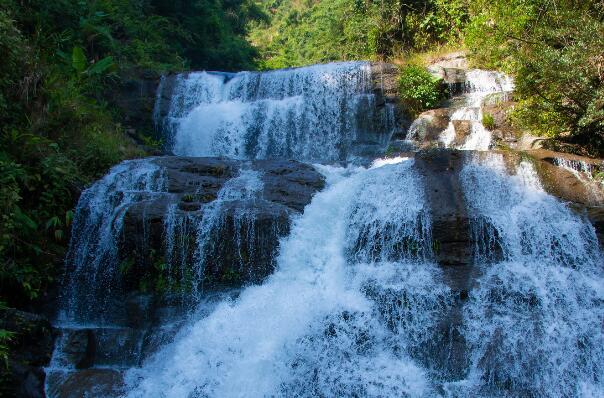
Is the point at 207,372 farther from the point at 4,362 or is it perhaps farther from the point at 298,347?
the point at 4,362

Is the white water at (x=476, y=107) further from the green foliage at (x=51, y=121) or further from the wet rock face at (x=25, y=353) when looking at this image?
the wet rock face at (x=25, y=353)

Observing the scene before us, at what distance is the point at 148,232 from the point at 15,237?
1949mm

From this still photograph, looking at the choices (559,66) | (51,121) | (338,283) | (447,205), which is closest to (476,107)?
(559,66)

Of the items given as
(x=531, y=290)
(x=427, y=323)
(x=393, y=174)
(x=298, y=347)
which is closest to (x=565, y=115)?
(x=393, y=174)

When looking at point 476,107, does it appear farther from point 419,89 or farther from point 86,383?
point 86,383

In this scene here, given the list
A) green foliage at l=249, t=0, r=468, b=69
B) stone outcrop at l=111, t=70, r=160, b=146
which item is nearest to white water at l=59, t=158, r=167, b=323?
stone outcrop at l=111, t=70, r=160, b=146

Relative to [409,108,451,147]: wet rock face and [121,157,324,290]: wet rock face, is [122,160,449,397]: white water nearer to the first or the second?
[121,157,324,290]: wet rock face

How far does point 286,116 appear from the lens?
13.1m

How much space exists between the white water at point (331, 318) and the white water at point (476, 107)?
284 cm

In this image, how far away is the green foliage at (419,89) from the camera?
12.5 m

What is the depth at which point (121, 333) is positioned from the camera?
278 inches

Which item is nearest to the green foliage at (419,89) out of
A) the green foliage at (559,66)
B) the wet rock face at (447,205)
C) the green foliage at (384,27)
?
the green foliage at (559,66)

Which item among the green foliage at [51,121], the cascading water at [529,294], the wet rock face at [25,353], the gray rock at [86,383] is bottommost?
the gray rock at [86,383]

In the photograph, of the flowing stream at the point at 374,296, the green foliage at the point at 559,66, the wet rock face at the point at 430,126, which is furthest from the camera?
the wet rock face at the point at 430,126
